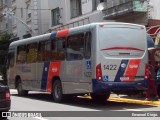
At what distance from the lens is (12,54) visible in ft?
76.1

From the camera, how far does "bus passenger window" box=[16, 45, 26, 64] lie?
21453 mm

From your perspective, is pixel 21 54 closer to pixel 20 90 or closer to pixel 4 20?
pixel 20 90

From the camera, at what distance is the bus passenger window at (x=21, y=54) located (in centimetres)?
2145

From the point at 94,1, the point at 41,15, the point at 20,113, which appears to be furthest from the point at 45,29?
the point at 20,113

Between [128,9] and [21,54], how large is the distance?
24.2 ft

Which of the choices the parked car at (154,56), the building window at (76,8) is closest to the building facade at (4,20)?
the building window at (76,8)

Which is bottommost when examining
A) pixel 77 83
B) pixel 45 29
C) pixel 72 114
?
pixel 72 114

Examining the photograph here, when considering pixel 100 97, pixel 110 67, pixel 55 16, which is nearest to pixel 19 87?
pixel 100 97

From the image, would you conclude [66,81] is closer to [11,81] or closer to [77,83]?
[77,83]

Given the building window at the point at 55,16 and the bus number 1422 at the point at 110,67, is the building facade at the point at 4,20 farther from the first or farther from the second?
the bus number 1422 at the point at 110,67

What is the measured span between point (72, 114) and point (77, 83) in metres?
2.66

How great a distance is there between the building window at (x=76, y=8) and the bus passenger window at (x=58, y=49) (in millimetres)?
15498

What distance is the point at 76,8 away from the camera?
3381 cm

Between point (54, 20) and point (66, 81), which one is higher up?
point (54, 20)
